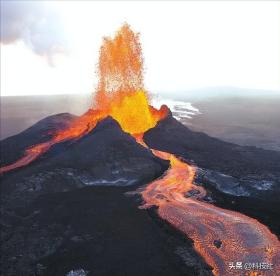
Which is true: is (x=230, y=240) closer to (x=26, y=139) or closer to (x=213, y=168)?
(x=213, y=168)

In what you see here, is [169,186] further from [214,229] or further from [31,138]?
[31,138]

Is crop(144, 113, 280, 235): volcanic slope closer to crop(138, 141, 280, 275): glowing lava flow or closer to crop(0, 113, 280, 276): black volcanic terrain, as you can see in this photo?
crop(0, 113, 280, 276): black volcanic terrain

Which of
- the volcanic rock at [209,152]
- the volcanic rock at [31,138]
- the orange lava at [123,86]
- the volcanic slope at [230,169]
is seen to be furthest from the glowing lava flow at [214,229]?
the volcanic rock at [31,138]

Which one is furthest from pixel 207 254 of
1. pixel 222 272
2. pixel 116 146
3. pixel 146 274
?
pixel 116 146

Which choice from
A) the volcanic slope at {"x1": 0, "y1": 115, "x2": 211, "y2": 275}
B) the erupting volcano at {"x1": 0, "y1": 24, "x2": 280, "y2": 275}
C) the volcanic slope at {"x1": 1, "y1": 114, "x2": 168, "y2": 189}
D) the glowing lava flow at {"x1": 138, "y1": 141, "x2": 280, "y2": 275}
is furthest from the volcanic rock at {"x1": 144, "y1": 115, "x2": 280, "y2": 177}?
the glowing lava flow at {"x1": 138, "y1": 141, "x2": 280, "y2": 275}

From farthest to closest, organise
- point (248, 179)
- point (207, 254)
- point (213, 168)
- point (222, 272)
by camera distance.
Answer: point (213, 168), point (248, 179), point (207, 254), point (222, 272)

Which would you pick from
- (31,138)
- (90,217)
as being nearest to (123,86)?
(31,138)
